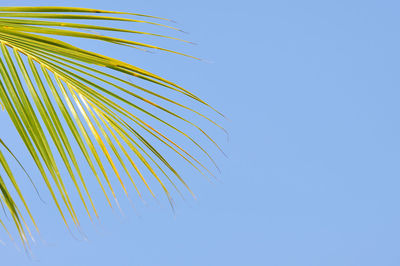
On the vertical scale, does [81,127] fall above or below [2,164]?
above

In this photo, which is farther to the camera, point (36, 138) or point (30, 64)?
point (30, 64)

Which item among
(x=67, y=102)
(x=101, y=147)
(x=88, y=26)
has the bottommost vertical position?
(x=101, y=147)

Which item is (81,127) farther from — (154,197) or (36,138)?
(154,197)

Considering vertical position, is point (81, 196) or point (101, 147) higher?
point (101, 147)

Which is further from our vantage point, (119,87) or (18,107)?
(119,87)

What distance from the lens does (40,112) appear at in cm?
132

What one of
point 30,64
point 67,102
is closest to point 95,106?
point 67,102

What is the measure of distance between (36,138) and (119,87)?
27 centimetres

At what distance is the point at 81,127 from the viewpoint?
4.53 ft

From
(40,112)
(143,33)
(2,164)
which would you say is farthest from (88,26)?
(2,164)

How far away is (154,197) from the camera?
1.40 metres

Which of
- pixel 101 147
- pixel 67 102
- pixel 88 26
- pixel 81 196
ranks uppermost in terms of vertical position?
pixel 88 26

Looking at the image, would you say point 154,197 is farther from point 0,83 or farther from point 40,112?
point 0,83

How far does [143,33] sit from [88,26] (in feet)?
0.48
